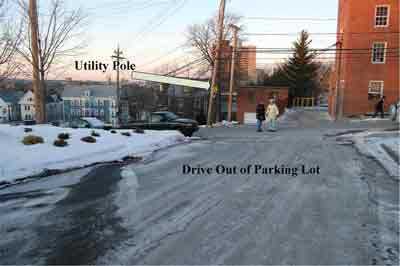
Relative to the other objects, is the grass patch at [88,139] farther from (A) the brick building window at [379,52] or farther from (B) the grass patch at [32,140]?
(A) the brick building window at [379,52]

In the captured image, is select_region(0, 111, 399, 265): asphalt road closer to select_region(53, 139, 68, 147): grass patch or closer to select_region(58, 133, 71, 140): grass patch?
select_region(53, 139, 68, 147): grass patch

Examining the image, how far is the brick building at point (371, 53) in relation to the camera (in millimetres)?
22125

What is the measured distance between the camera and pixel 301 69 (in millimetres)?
42656

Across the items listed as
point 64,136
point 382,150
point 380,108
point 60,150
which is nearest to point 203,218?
point 60,150

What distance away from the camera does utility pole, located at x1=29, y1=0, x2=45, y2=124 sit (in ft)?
37.9

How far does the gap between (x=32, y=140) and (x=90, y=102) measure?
69101 mm

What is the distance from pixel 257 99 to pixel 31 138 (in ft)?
113

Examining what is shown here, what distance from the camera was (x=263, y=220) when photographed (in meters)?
4.02

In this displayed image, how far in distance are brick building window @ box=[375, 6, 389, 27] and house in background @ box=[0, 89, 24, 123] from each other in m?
66.3

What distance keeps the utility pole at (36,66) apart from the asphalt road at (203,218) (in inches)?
296

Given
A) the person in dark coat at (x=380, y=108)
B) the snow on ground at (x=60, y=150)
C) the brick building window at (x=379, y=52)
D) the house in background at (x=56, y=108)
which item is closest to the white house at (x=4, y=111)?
the house in background at (x=56, y=108)

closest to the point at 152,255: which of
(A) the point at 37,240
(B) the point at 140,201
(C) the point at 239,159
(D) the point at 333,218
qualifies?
(A) the point at 37,240

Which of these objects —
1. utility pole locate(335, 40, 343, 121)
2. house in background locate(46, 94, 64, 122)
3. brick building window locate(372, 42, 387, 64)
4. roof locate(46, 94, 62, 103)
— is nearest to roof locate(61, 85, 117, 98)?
roof locate(46, 94, 62, 103)

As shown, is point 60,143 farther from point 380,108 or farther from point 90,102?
point 90,102
